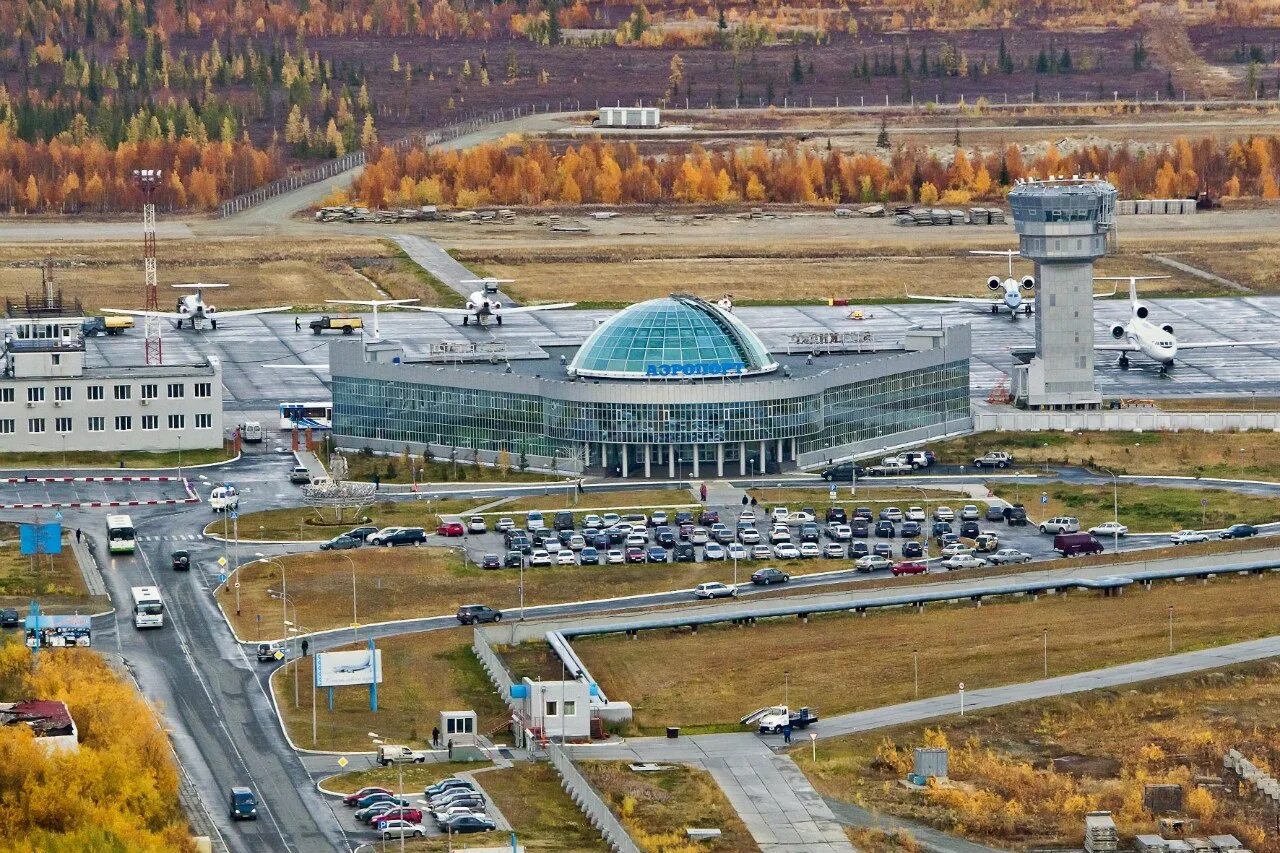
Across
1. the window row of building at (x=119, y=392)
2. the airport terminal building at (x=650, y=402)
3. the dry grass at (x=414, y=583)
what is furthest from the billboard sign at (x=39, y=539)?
the airport terminal building at (x=650, y=402)

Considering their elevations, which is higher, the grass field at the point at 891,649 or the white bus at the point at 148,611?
the white bus at the point at 148,611

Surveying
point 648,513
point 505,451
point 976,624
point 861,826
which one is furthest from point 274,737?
point 505,451

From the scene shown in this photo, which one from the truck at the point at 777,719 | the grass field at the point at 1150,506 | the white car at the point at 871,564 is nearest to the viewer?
the truck at the point at 777,719

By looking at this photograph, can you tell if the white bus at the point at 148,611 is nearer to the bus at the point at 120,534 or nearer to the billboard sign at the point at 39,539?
the billboard sign at the point at 39,539

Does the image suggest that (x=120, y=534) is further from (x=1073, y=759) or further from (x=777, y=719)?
(x=1073, y=759)

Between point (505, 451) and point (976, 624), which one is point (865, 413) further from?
point (976, 624)

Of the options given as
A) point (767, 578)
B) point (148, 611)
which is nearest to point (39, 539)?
point (148, 611)
